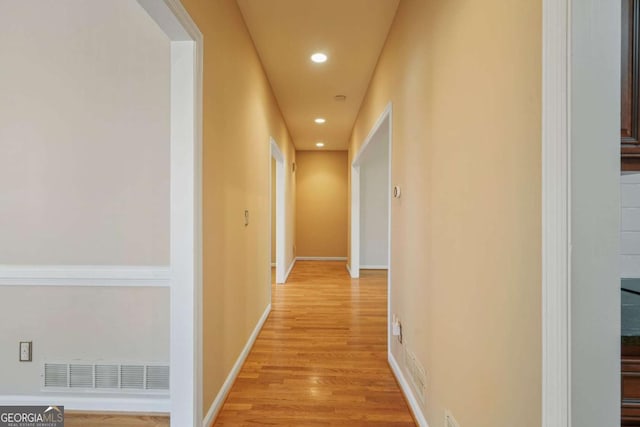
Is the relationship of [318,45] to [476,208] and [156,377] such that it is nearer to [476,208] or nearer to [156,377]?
[476,208]

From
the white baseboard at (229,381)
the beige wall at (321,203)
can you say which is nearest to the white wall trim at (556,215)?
the white baseboard at (229,381)

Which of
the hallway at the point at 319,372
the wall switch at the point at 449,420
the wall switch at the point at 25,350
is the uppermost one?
the wall switch at the point at 25,350

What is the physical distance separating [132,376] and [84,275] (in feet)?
2.25

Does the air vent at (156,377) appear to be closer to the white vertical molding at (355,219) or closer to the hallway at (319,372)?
the hallway at (319,372)

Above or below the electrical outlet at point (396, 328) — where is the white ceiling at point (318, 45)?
above

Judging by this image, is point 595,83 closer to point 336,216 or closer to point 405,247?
point 405,247

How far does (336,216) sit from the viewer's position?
7.87 metres

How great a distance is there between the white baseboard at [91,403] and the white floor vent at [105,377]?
0.06m

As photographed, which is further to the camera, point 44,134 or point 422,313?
point 44,134

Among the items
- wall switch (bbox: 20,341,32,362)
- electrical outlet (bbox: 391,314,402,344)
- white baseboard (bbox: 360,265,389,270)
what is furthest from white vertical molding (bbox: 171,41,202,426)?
white baseboard (bbox: 360,265,389,270)

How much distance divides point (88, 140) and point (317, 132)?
4.45 m

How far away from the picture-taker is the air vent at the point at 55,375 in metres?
2.00

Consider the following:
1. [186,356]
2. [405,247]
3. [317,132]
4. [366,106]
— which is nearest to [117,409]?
[186,356]

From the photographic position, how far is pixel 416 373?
1.93m
